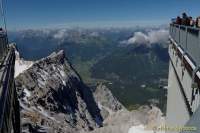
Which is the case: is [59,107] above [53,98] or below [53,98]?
below

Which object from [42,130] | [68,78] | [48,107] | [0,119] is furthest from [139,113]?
[0,119]

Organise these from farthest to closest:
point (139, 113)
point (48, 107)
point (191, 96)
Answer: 1. point (48, 107)
2. point (139, 113)
3. point (191, 96)

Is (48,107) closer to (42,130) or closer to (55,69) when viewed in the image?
(42,130)

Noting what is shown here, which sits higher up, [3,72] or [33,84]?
[3,72]

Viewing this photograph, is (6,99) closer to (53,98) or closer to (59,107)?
(53,98)

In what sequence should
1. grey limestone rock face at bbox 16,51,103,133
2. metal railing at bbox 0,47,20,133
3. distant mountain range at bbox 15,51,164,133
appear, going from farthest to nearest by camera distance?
grey limestone rock face at bbox 16,51,103,133
distant mountain range at bbox 15,51,164,133
metal railing at bbox 0,47,20,133

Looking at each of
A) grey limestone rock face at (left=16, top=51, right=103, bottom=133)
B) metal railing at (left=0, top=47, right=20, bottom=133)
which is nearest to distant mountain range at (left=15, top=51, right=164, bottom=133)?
grey limestone rock face at (left=16, top=51, right=103, bottom=133)

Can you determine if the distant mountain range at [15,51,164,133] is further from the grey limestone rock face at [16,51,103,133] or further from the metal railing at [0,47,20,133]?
the metal railing at [0,47,20,133]

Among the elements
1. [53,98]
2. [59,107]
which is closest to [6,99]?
[53,98]

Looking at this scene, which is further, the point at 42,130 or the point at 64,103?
the point at 64,103

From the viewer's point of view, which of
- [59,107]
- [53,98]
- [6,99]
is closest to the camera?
[6,99]

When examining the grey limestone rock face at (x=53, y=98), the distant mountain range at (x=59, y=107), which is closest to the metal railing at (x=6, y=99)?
the distant mountain range at (x=59, y=107)
